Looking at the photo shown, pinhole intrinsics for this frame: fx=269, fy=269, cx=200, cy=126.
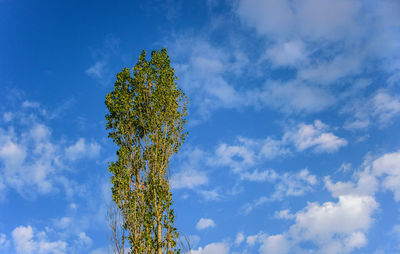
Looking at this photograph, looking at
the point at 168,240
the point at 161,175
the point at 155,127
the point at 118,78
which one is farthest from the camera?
the point at 118,78

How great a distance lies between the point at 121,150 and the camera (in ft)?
39.0

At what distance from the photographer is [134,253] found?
993 cm

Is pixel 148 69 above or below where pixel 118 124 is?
above

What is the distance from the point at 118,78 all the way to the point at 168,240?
25.5 feet

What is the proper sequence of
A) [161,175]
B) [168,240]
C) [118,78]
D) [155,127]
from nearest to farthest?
[168,240], [161,175], [155,127], [118,78]

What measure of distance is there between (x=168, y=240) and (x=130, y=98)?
6535 millimetres

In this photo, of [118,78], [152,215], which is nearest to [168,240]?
[152,215]

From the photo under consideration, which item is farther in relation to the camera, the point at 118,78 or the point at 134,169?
the point at 118,78

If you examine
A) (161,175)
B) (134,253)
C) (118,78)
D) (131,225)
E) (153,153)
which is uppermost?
(118,78)

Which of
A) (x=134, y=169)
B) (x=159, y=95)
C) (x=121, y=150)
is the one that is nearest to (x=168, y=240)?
(x=134, y=169)

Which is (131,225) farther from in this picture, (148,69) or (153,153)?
(148,69)

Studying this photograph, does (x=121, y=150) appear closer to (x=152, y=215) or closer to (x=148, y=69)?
(x=152, y=215)

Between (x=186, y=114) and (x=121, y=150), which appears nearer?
(x=121, y=150)

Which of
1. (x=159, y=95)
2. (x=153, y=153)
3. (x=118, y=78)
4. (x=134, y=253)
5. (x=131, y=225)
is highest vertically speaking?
(x=118, y=78)
